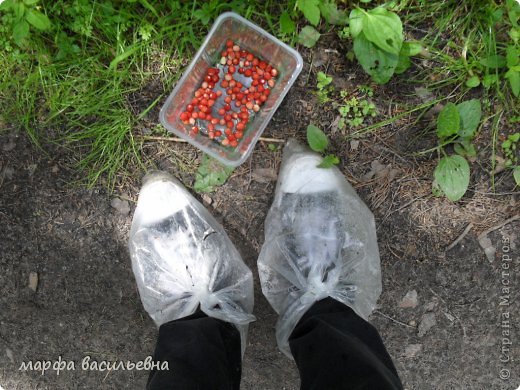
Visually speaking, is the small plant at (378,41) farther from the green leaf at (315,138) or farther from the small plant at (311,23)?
the green leaf at (315,138)

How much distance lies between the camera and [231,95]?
180 cm

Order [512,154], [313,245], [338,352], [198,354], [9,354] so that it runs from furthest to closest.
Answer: [9,354] < [512,154] < [313,245] < [198,354] < [338,352]

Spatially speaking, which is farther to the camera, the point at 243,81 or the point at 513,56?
the point at 243,81

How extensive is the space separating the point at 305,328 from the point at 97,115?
113cm

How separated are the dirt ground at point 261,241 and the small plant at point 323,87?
0.10 feet

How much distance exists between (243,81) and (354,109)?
454 millimetres

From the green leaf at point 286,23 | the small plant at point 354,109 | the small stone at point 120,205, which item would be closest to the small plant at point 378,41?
the small plant at point 354,109

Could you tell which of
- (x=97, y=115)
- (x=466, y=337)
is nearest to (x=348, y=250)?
(x=466, y=337)

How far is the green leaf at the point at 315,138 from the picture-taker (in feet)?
5.55

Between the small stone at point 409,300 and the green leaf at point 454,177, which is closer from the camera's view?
the green leaf at point 454,177

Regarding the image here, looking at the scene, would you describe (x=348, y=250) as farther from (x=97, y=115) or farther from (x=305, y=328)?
(x=97, y=115)

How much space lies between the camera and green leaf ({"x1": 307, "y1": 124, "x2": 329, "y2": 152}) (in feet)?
5.55

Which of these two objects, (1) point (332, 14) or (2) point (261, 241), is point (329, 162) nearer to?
(2) point (261, 241)

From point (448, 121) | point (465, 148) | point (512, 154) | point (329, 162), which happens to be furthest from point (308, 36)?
point (512, 154)
